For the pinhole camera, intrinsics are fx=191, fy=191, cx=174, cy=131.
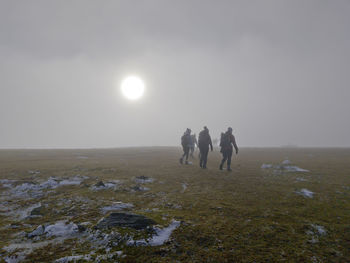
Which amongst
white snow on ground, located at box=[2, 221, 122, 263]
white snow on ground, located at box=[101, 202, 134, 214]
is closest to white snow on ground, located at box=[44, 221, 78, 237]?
white snow on ground, located at box=[2, 221, 122, 263]

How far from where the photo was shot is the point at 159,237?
15.9ft

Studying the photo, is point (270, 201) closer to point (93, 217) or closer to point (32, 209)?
point (93, 217)

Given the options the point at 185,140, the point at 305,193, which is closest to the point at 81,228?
the point at 305,193

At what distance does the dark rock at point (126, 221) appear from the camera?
5.29m

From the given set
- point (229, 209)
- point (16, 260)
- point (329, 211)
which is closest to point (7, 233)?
point (16, 260)

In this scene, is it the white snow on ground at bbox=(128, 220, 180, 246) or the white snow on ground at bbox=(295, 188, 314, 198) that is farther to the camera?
the white snow on ground at bbox=(295, 188, 314, 198)

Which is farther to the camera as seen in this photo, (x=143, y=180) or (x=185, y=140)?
(x=185, y=140)

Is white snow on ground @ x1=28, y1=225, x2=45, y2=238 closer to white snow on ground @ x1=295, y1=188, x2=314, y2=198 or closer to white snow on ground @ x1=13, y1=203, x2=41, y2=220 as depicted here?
white snow on ground @ x1=13, y1=203, x2=41, y2=220

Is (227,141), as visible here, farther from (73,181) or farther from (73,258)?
(73,258)

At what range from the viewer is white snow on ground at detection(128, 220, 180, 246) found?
4570mm

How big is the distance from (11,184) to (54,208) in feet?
18.6

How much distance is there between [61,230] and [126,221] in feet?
6.15

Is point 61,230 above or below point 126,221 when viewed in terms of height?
below

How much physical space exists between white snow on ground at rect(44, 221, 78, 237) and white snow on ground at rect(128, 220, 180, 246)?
1959mm
